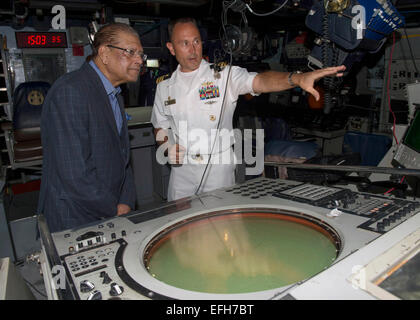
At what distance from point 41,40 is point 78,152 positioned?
431cm

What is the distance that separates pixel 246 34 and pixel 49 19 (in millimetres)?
3986

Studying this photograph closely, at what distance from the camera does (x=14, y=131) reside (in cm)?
408

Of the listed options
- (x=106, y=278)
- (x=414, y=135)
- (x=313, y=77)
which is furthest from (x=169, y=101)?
(x=414, y=135)

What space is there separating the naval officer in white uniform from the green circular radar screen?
0.78 m

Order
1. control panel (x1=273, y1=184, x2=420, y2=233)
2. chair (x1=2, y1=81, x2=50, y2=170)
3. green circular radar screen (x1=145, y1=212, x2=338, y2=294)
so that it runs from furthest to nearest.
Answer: chair (x1=2, y1=81, x2=50, y2=170)
control panel (x1=273, y1=184, x2=420, y2=233)
green circular radar screen (x1=145, y1=212, x2=338, y2=294)

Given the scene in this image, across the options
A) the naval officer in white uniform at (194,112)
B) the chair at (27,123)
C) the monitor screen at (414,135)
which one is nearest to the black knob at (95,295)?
the naval officer in white uniform at (194,112)

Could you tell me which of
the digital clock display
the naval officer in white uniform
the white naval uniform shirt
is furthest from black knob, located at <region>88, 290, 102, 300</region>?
the digital clock display

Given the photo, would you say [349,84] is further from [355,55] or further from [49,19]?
[49,19]

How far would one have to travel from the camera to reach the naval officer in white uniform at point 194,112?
6.68 feet

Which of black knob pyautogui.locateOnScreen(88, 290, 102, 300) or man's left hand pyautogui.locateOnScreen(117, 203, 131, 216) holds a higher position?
black knob pyautogui.locateOnScreen(88, 290, 102, 300)

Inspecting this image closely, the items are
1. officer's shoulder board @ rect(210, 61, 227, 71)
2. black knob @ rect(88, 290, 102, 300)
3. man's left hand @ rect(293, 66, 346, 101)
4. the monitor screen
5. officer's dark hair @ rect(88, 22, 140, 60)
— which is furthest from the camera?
the monitor screen

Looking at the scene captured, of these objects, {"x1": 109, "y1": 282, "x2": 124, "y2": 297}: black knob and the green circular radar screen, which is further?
the green circular radar screen

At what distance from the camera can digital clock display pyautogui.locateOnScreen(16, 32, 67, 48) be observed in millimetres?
4773

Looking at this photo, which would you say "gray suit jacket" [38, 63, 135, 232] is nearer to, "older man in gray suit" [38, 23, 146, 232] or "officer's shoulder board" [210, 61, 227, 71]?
"older man in gray suit" [38, 23, 146, 232]
